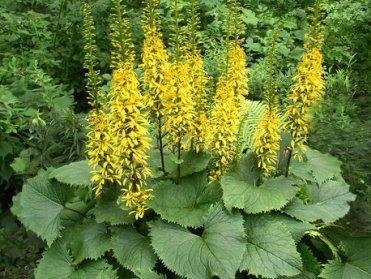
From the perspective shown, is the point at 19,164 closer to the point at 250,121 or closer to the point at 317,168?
the point at 250,121

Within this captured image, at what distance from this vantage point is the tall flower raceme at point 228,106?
3691mm

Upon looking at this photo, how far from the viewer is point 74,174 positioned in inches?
158

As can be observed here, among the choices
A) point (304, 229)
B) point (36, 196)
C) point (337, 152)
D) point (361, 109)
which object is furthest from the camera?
point (361, 109)

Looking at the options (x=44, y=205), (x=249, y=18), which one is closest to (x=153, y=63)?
(x=44, y=205)

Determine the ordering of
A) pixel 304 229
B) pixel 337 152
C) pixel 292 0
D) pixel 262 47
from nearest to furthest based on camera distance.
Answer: pixel 304 229 → pixel 337 152 → pixel 262 47 → pixel 292 0

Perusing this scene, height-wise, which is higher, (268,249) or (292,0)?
(292,0)

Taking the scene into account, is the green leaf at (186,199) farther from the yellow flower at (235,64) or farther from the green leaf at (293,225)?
the yellow flower at (235,64)

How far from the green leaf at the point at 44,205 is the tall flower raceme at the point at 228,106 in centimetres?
132

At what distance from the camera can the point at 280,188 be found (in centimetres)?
381

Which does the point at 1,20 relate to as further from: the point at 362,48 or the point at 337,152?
the point at 362,48

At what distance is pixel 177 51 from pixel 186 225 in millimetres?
1265

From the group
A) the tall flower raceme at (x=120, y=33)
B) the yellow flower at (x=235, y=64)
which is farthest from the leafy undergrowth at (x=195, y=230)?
the tall flower raceme at (x=120, y=33)

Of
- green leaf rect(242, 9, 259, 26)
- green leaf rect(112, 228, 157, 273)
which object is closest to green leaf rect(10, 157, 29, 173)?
green leaf rect(112, 228, 157, 273)

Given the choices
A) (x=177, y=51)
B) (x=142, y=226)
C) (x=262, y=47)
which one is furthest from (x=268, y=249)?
(x=262, y=47)
